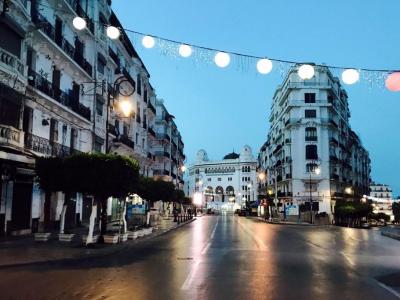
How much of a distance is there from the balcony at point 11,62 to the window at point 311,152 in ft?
210

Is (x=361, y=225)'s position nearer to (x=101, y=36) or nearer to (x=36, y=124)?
(x=101, y=36)

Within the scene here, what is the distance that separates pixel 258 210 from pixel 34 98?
75.2 m

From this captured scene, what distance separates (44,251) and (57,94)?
14.0 meters

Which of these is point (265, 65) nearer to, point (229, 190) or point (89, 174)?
point (89, 174)

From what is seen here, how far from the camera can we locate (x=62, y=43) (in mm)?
31141

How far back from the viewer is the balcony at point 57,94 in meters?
26.2

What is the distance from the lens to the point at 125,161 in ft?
70.1

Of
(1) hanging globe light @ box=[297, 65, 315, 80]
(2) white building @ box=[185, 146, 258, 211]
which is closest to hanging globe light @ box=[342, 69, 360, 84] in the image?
(1) hanging globe light @ box=[297, 65, 315, 80]

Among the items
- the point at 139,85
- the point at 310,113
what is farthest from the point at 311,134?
the point at 139,85

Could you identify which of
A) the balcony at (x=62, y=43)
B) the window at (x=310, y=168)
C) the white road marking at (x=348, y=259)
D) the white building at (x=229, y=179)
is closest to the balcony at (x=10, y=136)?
the balcony at (x=62, y=43)

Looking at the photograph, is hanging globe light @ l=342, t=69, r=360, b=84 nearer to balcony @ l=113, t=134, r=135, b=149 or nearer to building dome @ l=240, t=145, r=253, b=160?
balcony @ l=113, t=134, r=135, b=149

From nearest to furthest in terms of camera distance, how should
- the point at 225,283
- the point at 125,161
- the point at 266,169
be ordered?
the point at 225,283
the point at 125,161
the point at 266,169

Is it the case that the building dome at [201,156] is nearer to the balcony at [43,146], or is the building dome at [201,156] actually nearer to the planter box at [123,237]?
the balcony at [43,146]

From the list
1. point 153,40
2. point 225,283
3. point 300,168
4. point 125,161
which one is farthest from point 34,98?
point 300,168
